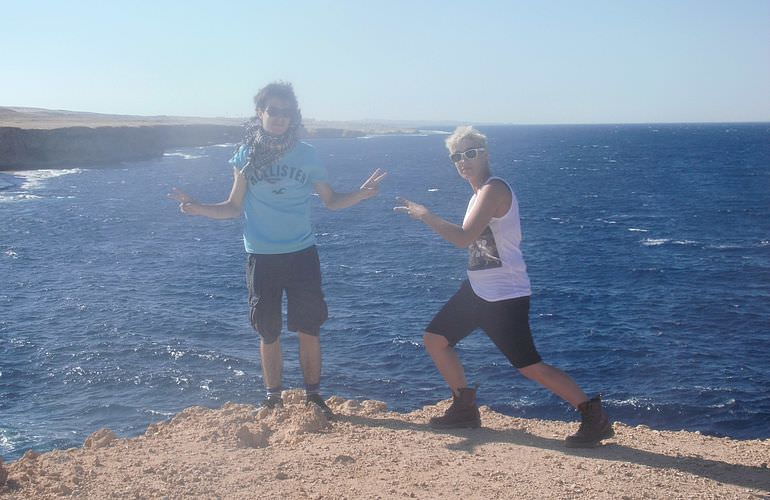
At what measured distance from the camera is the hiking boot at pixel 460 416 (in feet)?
19.3

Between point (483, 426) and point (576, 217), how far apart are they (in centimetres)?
→ 3939

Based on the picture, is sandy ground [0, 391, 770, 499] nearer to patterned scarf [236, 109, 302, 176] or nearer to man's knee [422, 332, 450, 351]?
man's knee [422, 332, 450, 351]

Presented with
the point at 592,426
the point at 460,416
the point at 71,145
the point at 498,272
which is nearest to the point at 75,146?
the point at 71,145

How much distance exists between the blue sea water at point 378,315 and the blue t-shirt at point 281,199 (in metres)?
9.13

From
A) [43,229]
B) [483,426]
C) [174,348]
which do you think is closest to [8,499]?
[483,426]

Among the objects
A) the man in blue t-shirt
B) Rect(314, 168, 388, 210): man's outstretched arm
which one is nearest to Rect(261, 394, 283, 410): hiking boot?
the man in blue t-shirt

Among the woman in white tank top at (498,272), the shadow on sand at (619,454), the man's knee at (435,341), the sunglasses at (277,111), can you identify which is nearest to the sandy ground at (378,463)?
the shadow on sand at (619,454)

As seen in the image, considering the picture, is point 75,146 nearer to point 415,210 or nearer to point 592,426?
point 415,210

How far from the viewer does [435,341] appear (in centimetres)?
564

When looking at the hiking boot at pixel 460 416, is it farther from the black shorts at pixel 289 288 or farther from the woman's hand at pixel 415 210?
the woman's hand at pixel 415 210

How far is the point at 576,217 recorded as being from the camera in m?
44.2

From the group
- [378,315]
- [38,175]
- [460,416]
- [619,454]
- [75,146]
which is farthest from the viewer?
[75,146]

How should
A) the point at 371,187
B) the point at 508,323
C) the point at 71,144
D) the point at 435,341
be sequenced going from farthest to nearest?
the point at 71,144, the point at 371,187, the point at 435,341, the point at 508,323

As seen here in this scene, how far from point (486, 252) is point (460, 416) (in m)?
1.42
